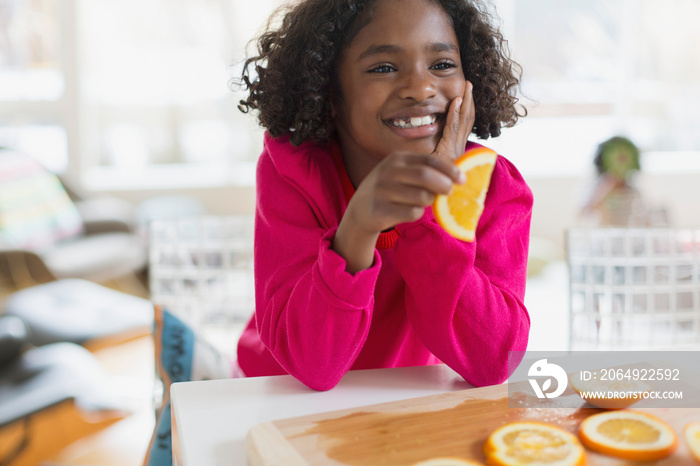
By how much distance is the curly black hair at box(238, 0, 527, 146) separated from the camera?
1.02 meters

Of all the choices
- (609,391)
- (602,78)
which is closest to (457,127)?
(609,391)

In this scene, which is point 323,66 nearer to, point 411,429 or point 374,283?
point 374,283

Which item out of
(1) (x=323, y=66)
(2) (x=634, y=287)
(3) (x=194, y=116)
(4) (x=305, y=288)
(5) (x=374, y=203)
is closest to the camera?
(5) (x=374, y=203)

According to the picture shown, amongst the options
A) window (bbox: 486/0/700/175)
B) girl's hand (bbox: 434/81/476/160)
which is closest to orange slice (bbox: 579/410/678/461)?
girl's hand (bbox: 434/81/476/160)

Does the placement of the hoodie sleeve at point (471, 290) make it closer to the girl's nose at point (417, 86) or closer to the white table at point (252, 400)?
the white table at point (252, 400)

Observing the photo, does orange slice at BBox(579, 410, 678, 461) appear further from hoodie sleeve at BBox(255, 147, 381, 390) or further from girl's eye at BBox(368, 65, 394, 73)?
girl's eye at BBox(368, 65, 394, 73)

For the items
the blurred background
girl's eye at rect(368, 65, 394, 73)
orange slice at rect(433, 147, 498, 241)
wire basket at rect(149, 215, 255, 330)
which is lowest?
wire basket at rect(149, 215, 255, 330)

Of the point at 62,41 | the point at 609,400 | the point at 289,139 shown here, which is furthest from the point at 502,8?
the point at 609,400

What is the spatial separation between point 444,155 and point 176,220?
0.78 m

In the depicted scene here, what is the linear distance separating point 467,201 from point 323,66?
1.18 ft

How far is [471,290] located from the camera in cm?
95

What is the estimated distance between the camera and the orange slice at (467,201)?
0.82 meters

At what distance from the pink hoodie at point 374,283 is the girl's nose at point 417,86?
0.17 meters

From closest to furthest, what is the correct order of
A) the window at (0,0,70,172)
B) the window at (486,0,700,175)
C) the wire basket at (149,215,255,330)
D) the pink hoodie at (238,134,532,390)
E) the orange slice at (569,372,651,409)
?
the orange slice at (569,372,651,409)
the pink hoodie at (238,134,532,390)
the wire basket at (149,215,255,330)
the window at (0,0,70,172)
the window at (486,0,700,175)
